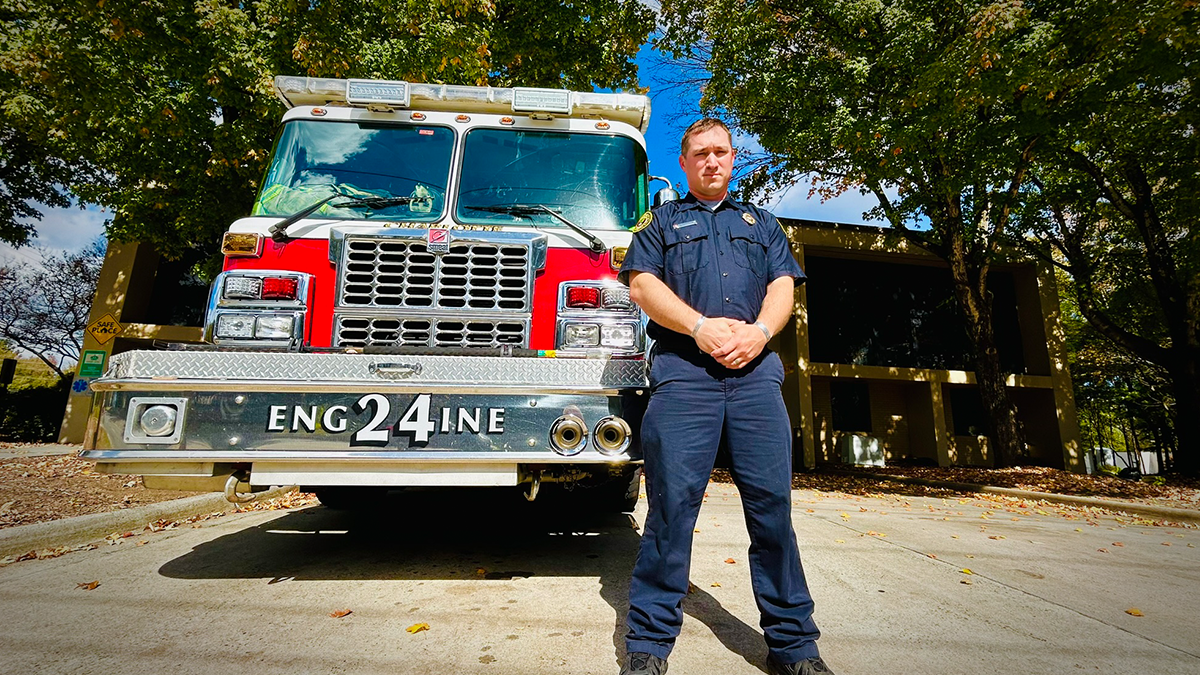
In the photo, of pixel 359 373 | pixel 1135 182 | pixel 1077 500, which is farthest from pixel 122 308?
pixel 1135 182

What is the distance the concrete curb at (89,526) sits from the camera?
147 inches

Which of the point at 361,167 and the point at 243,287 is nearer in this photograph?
the point at 243,287

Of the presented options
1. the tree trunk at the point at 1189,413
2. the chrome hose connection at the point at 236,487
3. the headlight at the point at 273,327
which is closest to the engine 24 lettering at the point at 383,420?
the chrome hose connection at the point at 236,487

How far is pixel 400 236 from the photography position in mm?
3234

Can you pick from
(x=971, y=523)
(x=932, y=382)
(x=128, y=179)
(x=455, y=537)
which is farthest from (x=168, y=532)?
(x=932, y=382)

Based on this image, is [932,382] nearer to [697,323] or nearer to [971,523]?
[971,523]

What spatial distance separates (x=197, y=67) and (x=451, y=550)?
316 inches

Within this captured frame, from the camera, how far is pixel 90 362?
48.0ft

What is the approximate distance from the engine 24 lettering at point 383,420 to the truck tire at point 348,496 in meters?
1.62

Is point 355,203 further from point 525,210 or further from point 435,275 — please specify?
point 525,210

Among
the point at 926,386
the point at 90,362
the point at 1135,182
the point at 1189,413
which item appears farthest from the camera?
the point at 926,386

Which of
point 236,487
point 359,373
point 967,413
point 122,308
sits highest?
point 122,308

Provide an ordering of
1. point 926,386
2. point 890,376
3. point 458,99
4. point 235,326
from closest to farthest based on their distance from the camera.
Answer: point 235,326, point 458,99, point 890,376, point 926,386

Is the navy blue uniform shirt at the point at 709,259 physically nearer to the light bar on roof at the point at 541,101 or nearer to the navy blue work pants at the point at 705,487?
the navy blue work pants at the point at 705,487
